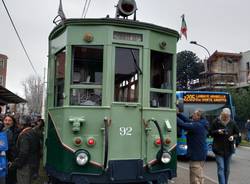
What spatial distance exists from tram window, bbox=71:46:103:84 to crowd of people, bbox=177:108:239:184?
1.96 meters

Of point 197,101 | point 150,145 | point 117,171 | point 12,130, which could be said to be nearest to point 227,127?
point 150,145

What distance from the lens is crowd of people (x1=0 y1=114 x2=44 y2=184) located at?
611cm

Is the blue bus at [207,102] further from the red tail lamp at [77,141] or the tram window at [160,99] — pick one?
the red tail lamp at [77,141]

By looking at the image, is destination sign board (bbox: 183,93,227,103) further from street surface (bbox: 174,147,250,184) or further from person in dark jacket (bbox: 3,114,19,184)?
person in dark jacket (bbox: 3,114,19,184)

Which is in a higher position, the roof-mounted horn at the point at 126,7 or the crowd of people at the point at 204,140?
the roof-mounted horn at the point at 126,7

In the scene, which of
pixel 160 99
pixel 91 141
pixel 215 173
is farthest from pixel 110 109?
pixel 215 173

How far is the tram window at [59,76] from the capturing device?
21.2ft

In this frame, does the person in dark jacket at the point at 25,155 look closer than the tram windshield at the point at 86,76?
No

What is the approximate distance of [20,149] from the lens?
6.44 metres

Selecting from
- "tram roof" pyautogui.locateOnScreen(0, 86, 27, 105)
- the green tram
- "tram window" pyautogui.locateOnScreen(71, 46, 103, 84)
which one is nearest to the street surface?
the green tram

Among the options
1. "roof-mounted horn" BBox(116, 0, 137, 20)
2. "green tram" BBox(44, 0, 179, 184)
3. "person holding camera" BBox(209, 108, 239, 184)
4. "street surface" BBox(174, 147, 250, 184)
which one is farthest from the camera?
"street surface" BBox(174, 147, 250, 184)

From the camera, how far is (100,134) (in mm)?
6059

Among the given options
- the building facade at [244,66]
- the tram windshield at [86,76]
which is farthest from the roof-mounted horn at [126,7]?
the building facade at [244,66]

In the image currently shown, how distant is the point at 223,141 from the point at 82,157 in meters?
3.34
